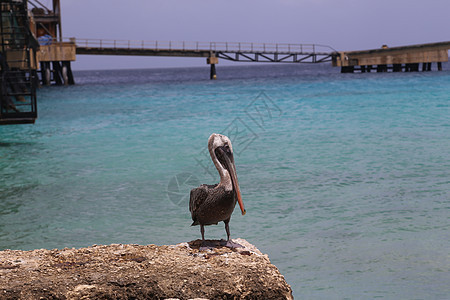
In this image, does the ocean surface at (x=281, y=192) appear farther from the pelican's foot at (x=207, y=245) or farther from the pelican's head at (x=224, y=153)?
the pelican's head at (x=224, y=153)

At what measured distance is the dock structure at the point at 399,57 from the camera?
56.6 meters

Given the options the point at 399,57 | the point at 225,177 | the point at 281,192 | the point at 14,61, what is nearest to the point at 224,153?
the point at 225,177

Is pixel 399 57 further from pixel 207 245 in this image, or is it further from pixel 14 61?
pixel 207 245

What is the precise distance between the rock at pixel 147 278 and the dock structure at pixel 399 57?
5569 centimetres

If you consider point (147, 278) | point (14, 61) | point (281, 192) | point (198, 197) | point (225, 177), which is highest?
point (14, 61)

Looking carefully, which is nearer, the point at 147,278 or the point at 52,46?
the point at 147,278

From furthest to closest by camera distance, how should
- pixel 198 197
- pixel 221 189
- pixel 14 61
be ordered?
pixel 14 61 < pixel 198 197 < pixel 221 189

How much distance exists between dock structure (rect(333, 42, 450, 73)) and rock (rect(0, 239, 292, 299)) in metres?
55.7

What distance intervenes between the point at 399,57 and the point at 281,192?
179 ft

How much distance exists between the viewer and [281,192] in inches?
419

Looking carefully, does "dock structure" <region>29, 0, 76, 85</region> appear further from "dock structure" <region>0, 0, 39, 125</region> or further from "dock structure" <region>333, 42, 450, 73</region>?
"dock structure" <region>333, 42, 450, 73</region>

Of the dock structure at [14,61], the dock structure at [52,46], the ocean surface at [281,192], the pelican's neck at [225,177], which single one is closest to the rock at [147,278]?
the pelican's neck at [225,177]

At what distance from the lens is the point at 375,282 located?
21.1ft

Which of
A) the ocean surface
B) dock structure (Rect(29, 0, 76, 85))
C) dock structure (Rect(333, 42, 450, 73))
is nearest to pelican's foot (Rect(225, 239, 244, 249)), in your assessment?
the ocean surface
